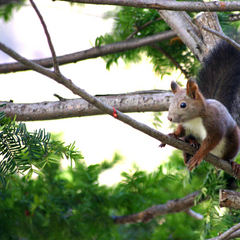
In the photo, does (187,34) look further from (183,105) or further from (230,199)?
(230,199)

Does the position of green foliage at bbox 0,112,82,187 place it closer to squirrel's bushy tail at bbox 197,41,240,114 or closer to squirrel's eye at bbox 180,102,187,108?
squirrel's eye at bbox 180,102,187,108

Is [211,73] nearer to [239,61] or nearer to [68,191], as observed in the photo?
[239,61]

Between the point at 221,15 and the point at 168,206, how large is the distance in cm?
82

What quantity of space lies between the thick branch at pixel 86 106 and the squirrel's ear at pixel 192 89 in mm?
115

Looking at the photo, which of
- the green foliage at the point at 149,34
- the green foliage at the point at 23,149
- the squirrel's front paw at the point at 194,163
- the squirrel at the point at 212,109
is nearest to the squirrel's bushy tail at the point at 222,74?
the squirrel at the point at 212,109

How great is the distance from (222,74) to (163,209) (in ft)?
1.85

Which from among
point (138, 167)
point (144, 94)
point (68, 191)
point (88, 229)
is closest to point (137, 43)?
point (144, 94)

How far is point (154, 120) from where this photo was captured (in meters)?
1.38

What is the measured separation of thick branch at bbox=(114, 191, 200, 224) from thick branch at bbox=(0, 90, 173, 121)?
36 cm

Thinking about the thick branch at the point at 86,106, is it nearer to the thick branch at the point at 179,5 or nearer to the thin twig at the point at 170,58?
the thin twig at the point at 170,58

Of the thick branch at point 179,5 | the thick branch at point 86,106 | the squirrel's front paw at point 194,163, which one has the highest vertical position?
the thick branch at point 179,5

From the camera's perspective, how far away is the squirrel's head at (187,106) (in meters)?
0.93

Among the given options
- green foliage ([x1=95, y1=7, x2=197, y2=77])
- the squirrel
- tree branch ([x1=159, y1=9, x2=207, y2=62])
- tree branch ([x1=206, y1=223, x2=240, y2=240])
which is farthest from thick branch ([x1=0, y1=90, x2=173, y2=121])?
tree branch ([x1=206, y1=223, x2=240, y2=240])

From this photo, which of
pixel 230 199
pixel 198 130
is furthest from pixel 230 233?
pixel 198 130
